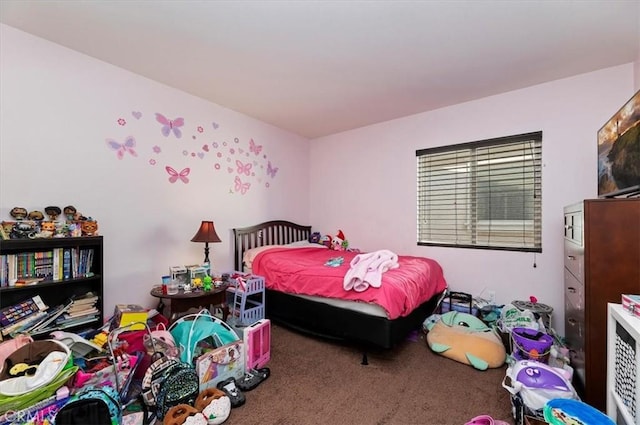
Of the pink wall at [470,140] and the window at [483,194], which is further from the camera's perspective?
the window at [483,194]

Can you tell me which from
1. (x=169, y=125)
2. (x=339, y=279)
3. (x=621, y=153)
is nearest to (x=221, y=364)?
(x=339, y=279)

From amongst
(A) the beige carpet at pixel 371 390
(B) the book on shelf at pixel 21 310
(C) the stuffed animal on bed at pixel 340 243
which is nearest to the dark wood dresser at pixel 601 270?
(A) the beige carpet at pixel 371 390

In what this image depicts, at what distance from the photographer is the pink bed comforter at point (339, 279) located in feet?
7.04

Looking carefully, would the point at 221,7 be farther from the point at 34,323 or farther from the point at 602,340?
the point at 602,340

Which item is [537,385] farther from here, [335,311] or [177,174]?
[177,174]

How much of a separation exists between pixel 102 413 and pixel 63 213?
161cm

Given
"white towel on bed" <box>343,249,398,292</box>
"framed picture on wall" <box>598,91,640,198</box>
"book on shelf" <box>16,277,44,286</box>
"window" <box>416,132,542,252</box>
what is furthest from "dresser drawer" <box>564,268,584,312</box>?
Result: "book on shelf" <box>16,277,44,286</box>

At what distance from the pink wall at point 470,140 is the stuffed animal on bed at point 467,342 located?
66 cm

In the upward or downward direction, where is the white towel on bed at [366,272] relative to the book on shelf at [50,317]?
upward

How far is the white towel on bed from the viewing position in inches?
86.8

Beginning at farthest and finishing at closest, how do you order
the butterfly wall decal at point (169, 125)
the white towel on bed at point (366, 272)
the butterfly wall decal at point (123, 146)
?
the butterfly wall decal at point (169, 125), the butterfly wall decal at point (123, 146), the white towel on bed at point (366, 272)

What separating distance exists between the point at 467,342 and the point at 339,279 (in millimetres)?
1180

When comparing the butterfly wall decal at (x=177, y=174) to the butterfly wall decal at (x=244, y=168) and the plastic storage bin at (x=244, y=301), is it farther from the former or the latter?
the plastic storage bin at (x=244, y=301)

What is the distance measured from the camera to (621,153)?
1.69 metres
